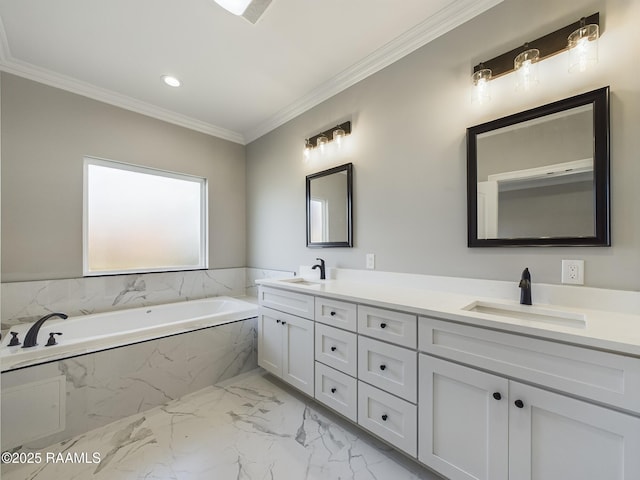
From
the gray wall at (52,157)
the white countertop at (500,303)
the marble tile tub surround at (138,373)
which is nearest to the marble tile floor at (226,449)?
the marble tile tub surround at (138,373)

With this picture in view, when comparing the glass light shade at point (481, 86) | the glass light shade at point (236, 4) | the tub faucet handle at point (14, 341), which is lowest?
the tub faucet handle at point (14, 341)

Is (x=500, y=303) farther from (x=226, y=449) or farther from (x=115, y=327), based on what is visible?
(x=115, y=327)

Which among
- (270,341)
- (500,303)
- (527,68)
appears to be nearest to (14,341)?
(270,341)

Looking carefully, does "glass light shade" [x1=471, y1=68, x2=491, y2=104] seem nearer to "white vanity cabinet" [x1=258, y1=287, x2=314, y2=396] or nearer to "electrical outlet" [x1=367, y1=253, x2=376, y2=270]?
"electrical outlet" [x1=367, y1=253, x2=376, y2=270]

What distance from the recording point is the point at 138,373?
1976mm

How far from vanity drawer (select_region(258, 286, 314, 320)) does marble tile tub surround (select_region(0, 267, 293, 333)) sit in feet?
1.90

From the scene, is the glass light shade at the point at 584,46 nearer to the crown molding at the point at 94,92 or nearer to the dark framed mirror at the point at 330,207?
the dark framed mirror at the point at 330,207

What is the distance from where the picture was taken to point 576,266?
1.31 meters

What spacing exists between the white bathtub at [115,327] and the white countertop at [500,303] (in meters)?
0.96

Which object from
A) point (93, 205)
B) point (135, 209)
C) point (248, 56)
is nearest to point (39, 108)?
point (93, 205)

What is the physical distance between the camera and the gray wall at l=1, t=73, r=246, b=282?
2.13 meters

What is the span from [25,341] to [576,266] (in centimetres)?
325

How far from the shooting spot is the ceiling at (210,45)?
1.65 meters

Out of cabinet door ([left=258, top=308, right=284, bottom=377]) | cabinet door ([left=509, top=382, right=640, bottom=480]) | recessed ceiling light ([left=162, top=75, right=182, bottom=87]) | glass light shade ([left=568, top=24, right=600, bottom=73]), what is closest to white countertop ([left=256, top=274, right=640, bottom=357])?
cabinet door ([left=509, top=382, right=640, bottom=480])
